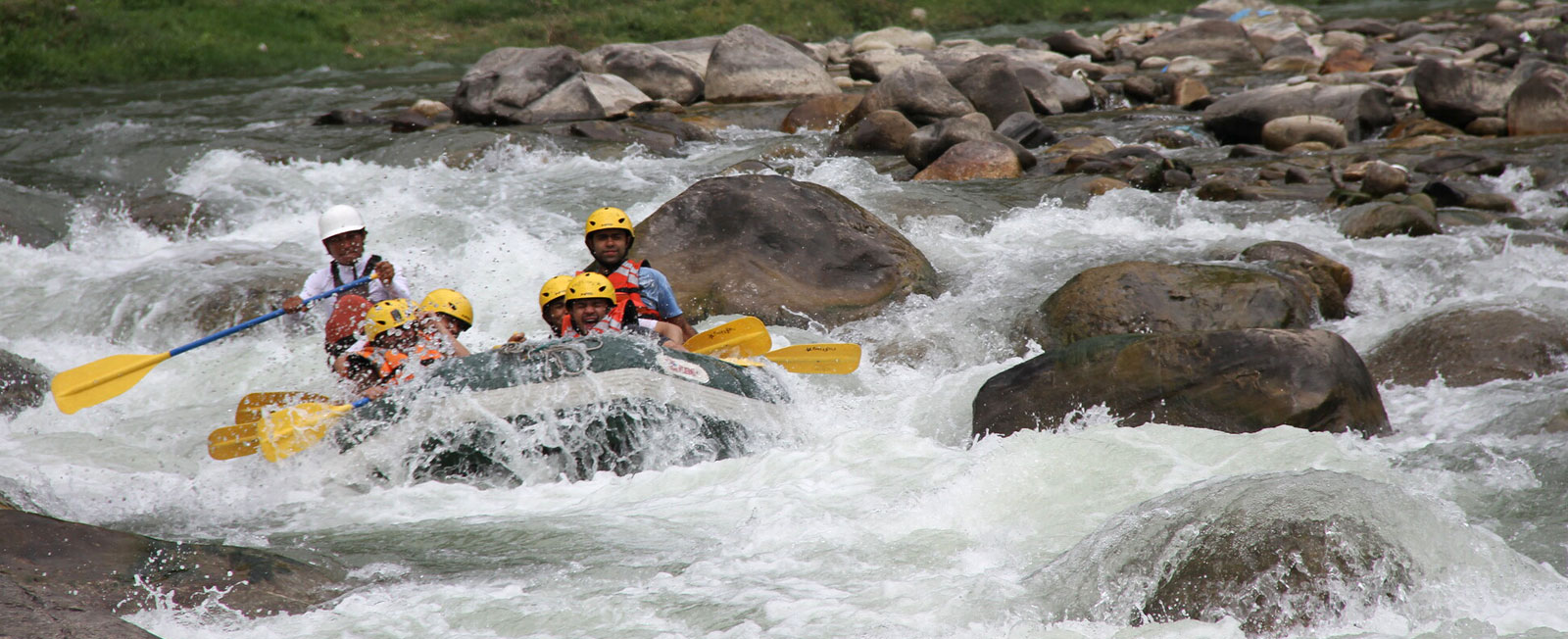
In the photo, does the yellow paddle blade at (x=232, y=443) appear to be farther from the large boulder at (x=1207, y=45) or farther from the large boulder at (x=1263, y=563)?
the large boulder at (x=1207, y=45)

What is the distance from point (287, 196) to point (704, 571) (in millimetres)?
8452

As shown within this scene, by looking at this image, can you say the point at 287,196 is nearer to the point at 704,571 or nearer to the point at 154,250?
the point at 154,250

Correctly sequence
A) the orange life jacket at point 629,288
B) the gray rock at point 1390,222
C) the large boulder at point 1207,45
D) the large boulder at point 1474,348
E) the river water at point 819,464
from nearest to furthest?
1. the river water at point 819,464
2. the large boulder at point 1474,348
3. the orange life jacket at point 629,288
4. the gray rock at point 1390,222
5. the large boulder at point 1207,45

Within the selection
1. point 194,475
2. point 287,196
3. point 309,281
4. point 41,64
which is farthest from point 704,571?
point 41,64

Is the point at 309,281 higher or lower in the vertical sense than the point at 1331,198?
higher

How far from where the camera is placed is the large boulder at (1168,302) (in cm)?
681

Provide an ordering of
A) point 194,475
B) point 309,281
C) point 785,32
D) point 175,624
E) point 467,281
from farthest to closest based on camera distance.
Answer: point 785,32 → point 467,281 → point 309,281 → point 194,475 → point 175,624

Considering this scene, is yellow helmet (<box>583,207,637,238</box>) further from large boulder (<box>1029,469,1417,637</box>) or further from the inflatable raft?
large boulder (<box>1029,469,1417,637</box>)

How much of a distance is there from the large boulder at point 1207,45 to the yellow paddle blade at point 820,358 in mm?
16714

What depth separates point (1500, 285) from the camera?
7.74 metres

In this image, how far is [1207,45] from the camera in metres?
21.6

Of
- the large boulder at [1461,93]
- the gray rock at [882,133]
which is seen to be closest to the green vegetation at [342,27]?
the gray rock at [882,133]

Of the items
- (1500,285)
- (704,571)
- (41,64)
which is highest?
(41,64)

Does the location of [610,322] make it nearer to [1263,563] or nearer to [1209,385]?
[1209,385]
